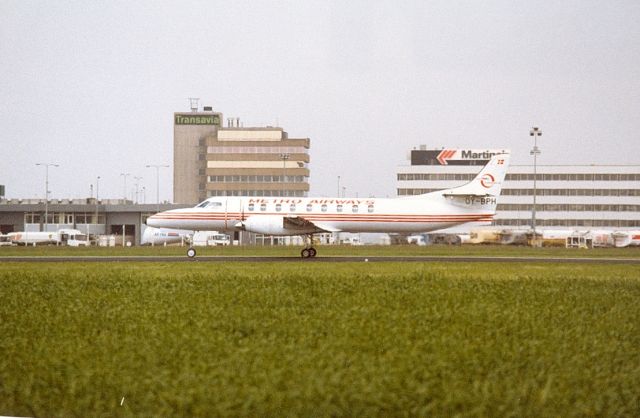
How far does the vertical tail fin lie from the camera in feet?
160

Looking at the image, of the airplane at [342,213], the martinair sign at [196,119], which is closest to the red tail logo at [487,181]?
the airplane at [342,213]

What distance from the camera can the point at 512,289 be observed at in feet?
62.0

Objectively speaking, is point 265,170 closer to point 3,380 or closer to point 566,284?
point 566,284

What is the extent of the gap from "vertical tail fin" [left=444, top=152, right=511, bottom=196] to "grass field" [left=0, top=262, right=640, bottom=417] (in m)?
31.9

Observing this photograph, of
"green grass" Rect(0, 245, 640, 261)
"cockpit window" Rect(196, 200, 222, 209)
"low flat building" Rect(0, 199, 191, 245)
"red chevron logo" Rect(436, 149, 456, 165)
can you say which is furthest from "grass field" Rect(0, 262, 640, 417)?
"red chevron logo" Rect(436, 149, 456, 165)

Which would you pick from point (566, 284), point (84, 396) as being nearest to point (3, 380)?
point (84, 396)

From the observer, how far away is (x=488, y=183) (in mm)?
49375

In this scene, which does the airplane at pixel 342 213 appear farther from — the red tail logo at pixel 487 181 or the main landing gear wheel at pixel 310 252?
the red tail logo at pixel 487 181

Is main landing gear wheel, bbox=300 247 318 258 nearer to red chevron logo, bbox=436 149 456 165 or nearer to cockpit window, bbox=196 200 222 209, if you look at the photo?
cockpit window, bbox=196 200 222 209

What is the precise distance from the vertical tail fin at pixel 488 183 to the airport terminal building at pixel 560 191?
8894cm

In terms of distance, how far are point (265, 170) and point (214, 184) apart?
11.4 m

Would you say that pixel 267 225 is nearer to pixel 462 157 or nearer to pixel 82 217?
pixel 82 217

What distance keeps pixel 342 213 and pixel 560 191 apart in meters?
102

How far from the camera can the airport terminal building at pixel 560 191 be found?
138 metres
